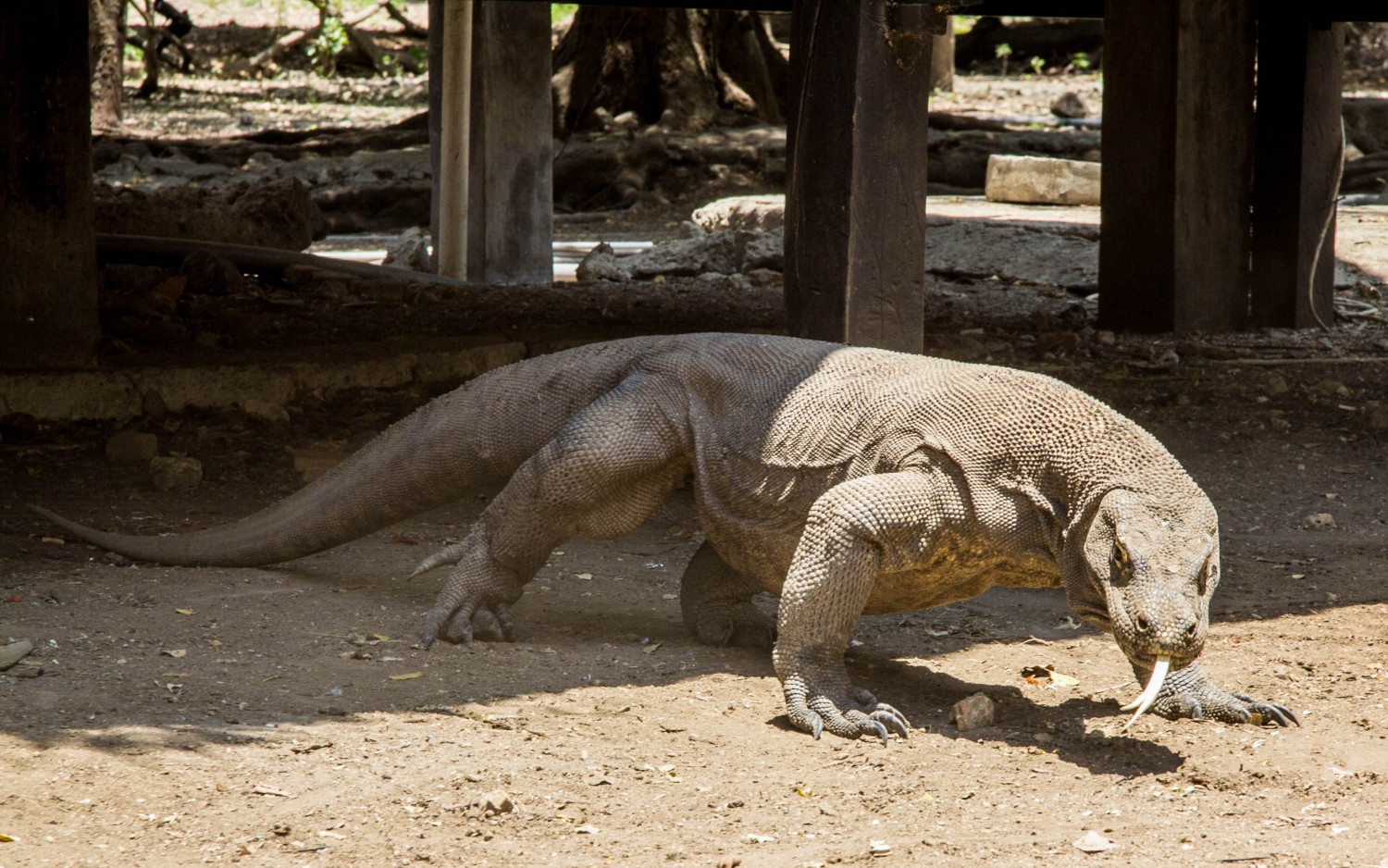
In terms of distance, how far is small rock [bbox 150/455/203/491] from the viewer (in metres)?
5.73

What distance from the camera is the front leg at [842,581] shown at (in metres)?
3.54

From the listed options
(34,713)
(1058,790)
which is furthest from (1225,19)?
(34,713)

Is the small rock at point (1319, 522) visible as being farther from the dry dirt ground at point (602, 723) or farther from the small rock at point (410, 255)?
the small rock at point (410, 255)

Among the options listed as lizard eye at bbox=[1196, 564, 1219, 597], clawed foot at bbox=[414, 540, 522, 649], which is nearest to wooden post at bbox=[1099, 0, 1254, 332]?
clawed foot at bbox=[414, 540, 522, 649]

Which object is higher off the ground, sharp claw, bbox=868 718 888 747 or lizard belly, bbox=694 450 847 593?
lizard belly, bbox=694 450 847 593

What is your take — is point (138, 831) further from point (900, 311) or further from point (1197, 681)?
point (900, 311)

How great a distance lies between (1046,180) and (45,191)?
1020cm

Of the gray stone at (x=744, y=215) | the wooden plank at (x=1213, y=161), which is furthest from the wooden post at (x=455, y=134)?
the wooden plank at (x=1213, y=161)

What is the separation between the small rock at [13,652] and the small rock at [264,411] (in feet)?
9.69

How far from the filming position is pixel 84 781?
2953 mm

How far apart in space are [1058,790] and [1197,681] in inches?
27.1

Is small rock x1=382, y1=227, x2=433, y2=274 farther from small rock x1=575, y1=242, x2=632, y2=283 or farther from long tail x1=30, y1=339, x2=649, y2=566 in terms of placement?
long tail x1=30, y1=339, x2=649, y2=566

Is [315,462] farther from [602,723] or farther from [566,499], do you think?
[602,723]

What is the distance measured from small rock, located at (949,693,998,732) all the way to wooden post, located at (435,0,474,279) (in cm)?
791
